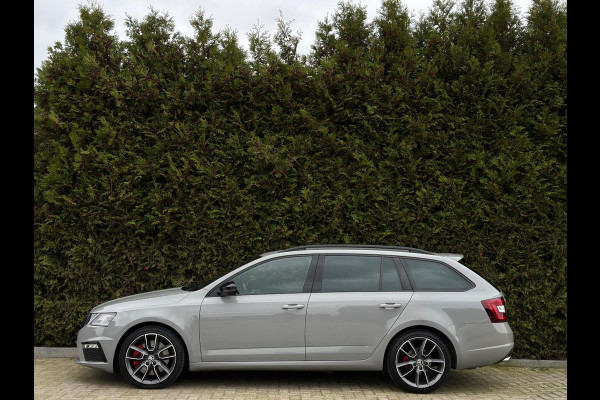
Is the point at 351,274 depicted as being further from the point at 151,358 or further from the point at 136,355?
the point at 136,355

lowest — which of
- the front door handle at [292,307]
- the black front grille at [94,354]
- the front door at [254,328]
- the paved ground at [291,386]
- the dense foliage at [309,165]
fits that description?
the paved ground at [291,386]

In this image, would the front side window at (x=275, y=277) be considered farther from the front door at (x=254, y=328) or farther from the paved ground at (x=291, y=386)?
the paved ground at (x=291, y=386)

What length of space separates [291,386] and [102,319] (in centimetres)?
239

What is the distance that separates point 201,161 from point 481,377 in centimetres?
503

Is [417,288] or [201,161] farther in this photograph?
[201,161]

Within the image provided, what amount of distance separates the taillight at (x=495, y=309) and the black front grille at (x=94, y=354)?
4.49m

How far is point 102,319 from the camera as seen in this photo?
725 cm

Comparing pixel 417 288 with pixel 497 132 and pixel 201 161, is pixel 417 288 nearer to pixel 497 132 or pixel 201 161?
pixel 497 132

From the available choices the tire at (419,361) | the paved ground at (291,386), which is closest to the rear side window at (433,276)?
the tire at (419,361)

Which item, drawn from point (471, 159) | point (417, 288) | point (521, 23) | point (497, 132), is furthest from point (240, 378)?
point (521, 23)

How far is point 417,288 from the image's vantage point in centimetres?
723

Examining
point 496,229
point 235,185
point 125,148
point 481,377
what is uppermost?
point 125,148

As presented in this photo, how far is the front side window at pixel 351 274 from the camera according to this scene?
23.8ft

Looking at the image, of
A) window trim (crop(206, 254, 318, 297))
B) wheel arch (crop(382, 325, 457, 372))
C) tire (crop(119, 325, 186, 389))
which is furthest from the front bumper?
wheel arch (crop(382, 325, 457, 372))
